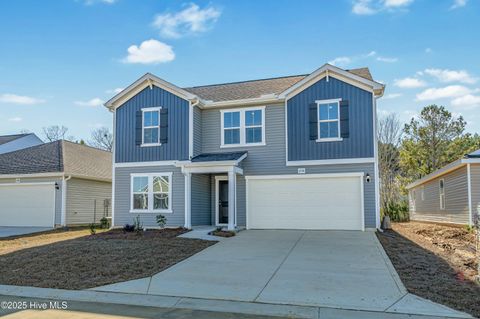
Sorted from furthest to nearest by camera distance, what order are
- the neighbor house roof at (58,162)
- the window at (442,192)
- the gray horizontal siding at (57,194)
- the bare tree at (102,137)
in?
the bare tree at (102,137), the neighbor house roof at (58,162), the window at (442,192), the gray horizontal siding at (57,194)

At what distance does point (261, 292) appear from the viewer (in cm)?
762

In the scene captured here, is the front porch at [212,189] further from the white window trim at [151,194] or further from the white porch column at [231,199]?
the white window trim at [151,194]

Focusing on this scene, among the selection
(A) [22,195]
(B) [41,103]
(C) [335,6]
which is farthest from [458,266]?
(B) [41,103]

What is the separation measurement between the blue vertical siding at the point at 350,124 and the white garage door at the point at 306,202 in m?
0.89

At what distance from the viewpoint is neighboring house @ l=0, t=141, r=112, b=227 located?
20297mm

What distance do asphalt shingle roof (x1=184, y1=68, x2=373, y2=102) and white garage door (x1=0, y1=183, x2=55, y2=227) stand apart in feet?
29.9

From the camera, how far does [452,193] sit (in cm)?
1848

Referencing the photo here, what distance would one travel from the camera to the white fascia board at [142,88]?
17031mm

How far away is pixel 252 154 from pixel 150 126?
454cm

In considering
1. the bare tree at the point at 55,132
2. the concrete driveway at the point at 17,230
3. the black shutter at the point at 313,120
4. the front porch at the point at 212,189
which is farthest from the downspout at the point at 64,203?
the bare tree at the point at 55,132

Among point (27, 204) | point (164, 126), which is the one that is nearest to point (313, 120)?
point (164, 126)

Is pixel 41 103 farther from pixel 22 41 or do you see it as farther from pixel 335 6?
pixel 335 6

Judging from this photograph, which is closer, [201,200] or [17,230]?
[201,200]

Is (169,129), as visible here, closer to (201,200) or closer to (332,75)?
(201,200)
